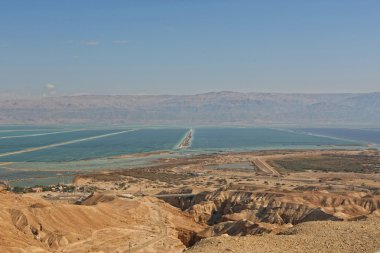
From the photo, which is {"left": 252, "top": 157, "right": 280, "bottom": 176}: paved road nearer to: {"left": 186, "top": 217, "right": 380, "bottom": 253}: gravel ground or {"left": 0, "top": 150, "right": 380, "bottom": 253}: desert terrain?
{"left": 0, "top": 150, "right": 380, "bottom": 253}: desert terrain

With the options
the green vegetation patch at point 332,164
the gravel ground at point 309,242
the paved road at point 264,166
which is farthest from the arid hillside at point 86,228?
the green vegetation patch at point 332,164

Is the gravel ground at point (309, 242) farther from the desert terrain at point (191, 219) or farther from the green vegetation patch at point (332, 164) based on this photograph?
the green vegetation patch at point (332, 164)

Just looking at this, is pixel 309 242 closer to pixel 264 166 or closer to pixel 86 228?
pixel 86 228

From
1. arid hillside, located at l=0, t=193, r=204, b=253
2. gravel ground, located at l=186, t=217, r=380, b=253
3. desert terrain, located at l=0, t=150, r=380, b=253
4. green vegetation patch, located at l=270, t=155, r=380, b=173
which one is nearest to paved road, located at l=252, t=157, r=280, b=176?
green vegetation patch, located at l=270, t=155, r=380, b=173

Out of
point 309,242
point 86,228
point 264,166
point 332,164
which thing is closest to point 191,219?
point 86,228

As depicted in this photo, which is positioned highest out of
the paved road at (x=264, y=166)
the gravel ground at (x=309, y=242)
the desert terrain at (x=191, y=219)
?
the gravel ground at (x=309, y=242)

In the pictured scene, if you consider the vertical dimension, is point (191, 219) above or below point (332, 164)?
above

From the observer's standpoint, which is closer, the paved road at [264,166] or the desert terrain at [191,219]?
the desert terrain at [191,219]

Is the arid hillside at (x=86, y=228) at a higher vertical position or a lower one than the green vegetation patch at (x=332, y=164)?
higher
